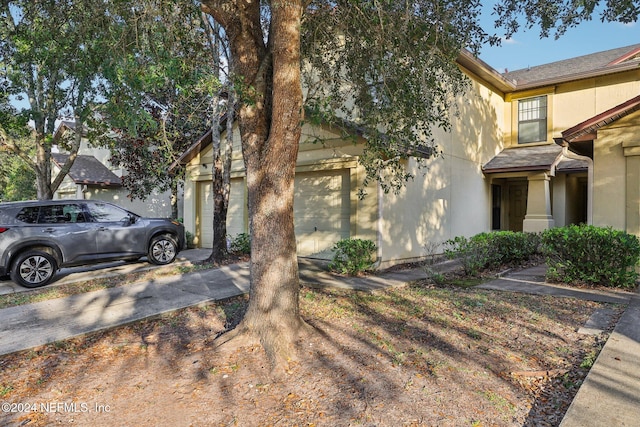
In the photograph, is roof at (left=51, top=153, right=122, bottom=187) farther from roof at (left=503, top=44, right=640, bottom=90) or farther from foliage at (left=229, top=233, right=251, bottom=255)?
roof at (left=503, top=44, right=640, bottom=90)

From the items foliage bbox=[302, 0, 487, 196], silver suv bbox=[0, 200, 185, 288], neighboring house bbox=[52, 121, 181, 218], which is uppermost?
foliage bbox=[302, 0, 487, 196]

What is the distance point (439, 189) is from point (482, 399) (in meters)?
8.56

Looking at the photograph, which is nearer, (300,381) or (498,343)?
(300,381)

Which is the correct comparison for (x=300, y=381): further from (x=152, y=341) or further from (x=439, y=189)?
(x=439, y=189)

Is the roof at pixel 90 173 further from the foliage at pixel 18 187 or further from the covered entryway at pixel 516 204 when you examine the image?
the covered entryway at pixel 516 204

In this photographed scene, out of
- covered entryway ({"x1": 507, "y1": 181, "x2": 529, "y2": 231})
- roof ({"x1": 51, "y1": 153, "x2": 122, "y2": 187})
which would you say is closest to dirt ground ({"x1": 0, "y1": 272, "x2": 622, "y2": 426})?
covered entryway ({"x1": 507, "y1": 181, "x2": 529, "y2": 231})

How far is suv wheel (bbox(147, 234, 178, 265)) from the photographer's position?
9.69m

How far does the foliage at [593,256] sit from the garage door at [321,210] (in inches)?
181

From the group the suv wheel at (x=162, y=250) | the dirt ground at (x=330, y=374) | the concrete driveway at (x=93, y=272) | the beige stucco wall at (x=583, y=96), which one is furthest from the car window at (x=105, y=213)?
the beige stucco wall at (x=583, y=96)

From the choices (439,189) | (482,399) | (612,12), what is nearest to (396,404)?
(482,399)

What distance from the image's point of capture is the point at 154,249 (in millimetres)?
9711

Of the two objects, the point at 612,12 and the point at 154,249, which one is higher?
the point at 612,12

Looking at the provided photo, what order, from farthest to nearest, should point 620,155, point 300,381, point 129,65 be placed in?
1. point 620,155
2. point 129,65
3. point 300,381

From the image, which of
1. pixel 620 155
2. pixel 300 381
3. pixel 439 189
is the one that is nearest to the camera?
pixel 300 381
